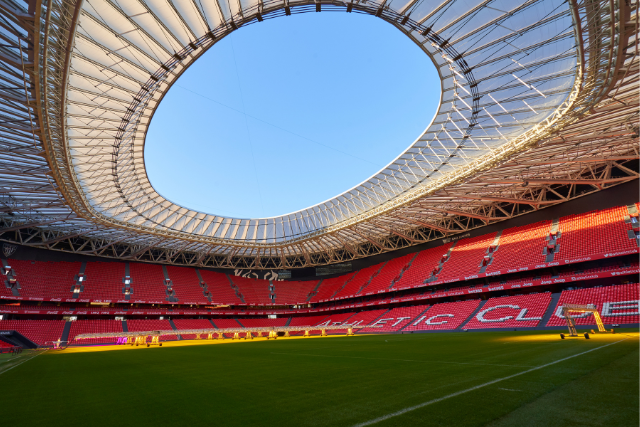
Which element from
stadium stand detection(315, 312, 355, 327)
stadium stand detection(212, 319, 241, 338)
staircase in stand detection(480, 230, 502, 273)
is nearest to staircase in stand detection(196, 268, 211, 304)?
stadium stand detection(212, 319, 241, 338)

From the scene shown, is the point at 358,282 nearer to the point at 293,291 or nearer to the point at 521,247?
the point at 293,291

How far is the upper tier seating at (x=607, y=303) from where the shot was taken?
25.4 meters

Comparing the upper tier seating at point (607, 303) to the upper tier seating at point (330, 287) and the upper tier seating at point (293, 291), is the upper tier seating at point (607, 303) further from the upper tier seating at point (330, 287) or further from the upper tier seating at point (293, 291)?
the upper tier seating at point (293, 291)

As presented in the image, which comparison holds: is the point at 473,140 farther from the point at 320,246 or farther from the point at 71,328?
the point at 71,328

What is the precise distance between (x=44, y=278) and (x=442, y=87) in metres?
55.1

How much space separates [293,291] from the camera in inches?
2648

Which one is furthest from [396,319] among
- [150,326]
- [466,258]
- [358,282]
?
[150,326]

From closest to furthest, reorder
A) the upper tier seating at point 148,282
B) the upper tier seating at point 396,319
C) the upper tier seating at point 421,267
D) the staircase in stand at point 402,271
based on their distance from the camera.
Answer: the upper tier seating at point 396,319 → the upper tier seating at point 421,267 → the staircase in stand at point 402,271 → the upper tier seating at point 148,282

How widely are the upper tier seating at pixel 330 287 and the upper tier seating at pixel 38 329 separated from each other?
3891 centimetres

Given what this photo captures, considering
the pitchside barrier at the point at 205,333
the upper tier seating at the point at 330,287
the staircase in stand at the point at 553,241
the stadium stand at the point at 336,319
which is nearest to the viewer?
the staircase in stand at the point at 553,241

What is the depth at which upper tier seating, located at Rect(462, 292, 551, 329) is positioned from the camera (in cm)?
3108

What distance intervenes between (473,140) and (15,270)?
5816 cm

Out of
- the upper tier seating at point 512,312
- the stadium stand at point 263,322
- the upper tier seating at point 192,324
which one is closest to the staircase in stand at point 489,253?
the upper tier seating at point 512,312

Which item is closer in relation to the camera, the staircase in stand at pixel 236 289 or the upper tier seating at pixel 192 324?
the upper tier seating at pixel 192 324
